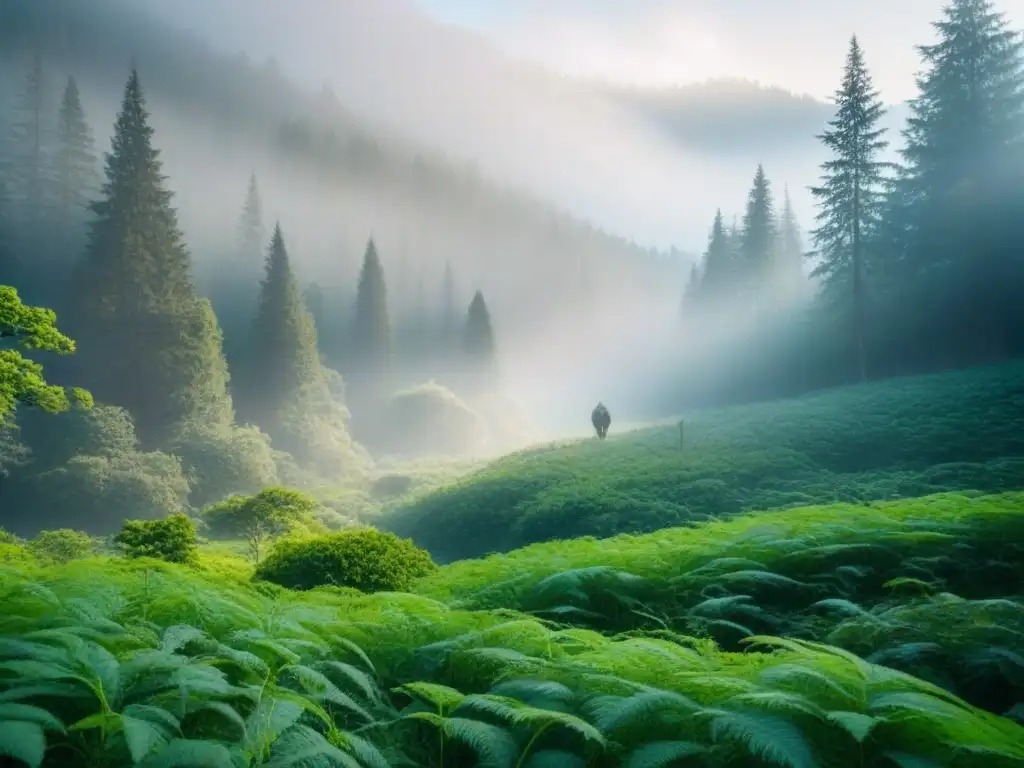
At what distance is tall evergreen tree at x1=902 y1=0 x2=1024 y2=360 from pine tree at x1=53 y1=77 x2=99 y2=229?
3226 centimetres

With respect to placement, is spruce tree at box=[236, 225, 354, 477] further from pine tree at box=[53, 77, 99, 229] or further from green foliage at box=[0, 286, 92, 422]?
green foliage at box=[0, 286, 92, 422]

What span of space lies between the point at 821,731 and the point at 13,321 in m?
13.5

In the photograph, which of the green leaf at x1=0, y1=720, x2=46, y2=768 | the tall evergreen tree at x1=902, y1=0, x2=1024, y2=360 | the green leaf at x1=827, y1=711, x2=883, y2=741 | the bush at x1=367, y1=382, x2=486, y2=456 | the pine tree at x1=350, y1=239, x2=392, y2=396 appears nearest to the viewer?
the green leaf at x1=0, y1=720, x2=46, y2=768

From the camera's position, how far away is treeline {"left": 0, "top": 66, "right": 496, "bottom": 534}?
1791cm

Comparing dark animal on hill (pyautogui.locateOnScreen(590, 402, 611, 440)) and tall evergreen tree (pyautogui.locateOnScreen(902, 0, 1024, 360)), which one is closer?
tall evergreen tree (pyautogui.locateOnScreen(902, 0, 1024, 360))

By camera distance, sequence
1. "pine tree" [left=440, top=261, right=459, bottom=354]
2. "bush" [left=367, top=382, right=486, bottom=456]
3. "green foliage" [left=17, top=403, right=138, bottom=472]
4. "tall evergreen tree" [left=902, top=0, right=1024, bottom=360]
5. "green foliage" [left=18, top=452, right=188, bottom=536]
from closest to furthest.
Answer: "green foliage" [left=18, top=452, right=188, bottom=536] → "green foliage" [left=17, top=403, right=138, bottom=472] → "tall evergreen tree" [left=902, top=0, right=1024, bottom=360] → "bush" [left=367, top=382, right=486, bottom=456] → "pine tree" [left=440, top=261, right=459, bottom=354]

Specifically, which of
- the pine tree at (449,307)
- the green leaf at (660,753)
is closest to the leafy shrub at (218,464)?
the green leaf at (660,753)

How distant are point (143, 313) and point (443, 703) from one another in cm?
2276

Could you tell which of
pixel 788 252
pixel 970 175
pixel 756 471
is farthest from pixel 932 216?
pixel 788 252

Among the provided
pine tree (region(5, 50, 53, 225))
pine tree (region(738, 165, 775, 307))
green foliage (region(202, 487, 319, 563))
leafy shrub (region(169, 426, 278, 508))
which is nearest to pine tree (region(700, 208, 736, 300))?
pine tree (region(738, 165, 775, 307))

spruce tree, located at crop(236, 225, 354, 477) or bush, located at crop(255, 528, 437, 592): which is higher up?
spruce tree, located at crop(236, 225, 354, 477)

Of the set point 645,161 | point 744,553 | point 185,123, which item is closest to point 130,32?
point 185,123

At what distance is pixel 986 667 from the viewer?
12.9 feet

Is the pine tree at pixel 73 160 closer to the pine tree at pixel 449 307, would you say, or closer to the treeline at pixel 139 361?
the treeline at pixel 139 361
